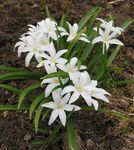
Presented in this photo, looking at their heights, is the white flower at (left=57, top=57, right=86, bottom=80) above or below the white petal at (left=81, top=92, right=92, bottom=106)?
above

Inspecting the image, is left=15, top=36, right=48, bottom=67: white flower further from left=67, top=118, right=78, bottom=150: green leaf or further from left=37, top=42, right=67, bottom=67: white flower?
left=67, top=118, right=78, bottom=150: green leaf

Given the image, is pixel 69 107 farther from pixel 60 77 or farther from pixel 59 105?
pixel 60 77

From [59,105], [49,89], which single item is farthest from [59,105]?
[49,89]

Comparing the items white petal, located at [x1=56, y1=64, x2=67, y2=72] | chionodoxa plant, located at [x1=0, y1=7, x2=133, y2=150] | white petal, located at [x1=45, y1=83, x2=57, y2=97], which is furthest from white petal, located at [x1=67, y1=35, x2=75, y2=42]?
white petal, located at [x1=45, y1=83, x2=57, y2=97]

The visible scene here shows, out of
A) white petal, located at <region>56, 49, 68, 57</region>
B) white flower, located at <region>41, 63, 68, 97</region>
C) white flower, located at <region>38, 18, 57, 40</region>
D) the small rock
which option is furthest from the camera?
the small rock

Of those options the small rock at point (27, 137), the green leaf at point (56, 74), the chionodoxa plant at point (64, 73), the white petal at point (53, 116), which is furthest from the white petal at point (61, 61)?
the small rock at point (27, 137)

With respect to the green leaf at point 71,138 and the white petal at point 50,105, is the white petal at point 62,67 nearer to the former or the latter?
the white petal at point 50,105

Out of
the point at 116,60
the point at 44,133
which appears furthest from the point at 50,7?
the point at 44,133

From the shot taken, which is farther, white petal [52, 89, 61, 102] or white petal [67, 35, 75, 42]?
white petal [67, 35, 75, 42]

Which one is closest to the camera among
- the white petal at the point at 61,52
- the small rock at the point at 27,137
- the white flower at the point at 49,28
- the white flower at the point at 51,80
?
the white flower at the point at 51,80
